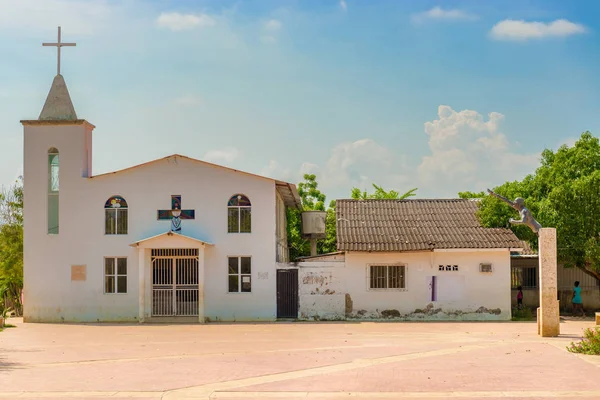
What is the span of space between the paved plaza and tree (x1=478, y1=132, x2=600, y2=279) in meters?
5.53

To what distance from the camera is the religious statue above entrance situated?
2948cm

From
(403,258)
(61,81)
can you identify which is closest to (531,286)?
(403,258)

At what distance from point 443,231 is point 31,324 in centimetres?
1500

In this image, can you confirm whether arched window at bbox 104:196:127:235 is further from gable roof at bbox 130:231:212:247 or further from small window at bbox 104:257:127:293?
gable roof at bbox 130:231:212:247

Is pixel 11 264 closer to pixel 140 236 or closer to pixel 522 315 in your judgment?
pixel 140 236

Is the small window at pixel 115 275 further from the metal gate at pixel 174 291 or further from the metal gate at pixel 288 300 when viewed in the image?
the metal gate at pixel 288 300

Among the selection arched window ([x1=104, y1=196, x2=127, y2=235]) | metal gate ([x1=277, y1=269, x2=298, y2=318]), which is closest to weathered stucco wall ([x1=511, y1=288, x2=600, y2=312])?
metal gate ([x1=277, y1=269, x2=298, y2=318])

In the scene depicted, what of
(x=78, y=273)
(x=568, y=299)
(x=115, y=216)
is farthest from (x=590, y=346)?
(x=78, y=273)

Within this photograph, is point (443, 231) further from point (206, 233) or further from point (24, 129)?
point (24, 129)

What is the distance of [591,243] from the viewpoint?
96.6 ft

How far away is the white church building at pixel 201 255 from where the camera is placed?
28.9m

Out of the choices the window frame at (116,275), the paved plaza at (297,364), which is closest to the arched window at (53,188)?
the window frame at (116,275)

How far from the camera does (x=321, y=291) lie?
95.2 ft

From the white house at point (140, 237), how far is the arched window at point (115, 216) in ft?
0.12
